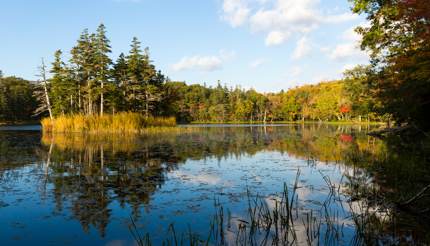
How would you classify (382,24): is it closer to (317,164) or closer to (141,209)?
(317,164)

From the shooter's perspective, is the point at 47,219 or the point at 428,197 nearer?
the point at 47,219

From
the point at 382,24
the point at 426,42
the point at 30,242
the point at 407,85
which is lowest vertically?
the point at 30,242

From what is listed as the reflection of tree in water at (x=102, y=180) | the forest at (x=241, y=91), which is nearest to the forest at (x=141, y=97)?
the forest at (x=241, y=91)

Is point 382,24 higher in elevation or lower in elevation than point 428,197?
higher

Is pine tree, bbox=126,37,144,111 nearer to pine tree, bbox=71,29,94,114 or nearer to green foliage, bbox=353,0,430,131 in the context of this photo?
pine tree, bbox=71,29,94,114

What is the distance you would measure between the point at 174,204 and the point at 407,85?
1361 cm

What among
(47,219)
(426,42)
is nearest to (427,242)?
(47,219)

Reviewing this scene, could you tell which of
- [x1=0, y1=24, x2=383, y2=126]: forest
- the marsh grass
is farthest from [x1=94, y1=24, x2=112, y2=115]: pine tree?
the marsh grass

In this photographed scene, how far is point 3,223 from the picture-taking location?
6.85 meters

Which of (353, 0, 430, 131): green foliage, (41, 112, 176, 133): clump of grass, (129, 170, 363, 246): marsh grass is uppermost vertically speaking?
(353, 0, 430, 131): green foliage

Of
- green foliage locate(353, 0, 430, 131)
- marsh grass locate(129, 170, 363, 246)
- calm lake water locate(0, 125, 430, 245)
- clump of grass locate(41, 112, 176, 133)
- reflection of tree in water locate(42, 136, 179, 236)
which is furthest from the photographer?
clump of grass locate(41, 112, 176, 133)

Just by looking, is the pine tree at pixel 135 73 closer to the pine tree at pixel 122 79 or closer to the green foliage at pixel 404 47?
the pine tree at pixel 122 79

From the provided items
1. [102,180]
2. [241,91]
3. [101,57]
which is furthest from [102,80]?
[241,91]

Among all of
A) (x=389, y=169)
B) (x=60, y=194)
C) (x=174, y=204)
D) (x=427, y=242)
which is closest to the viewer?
(x=427, y=242)
